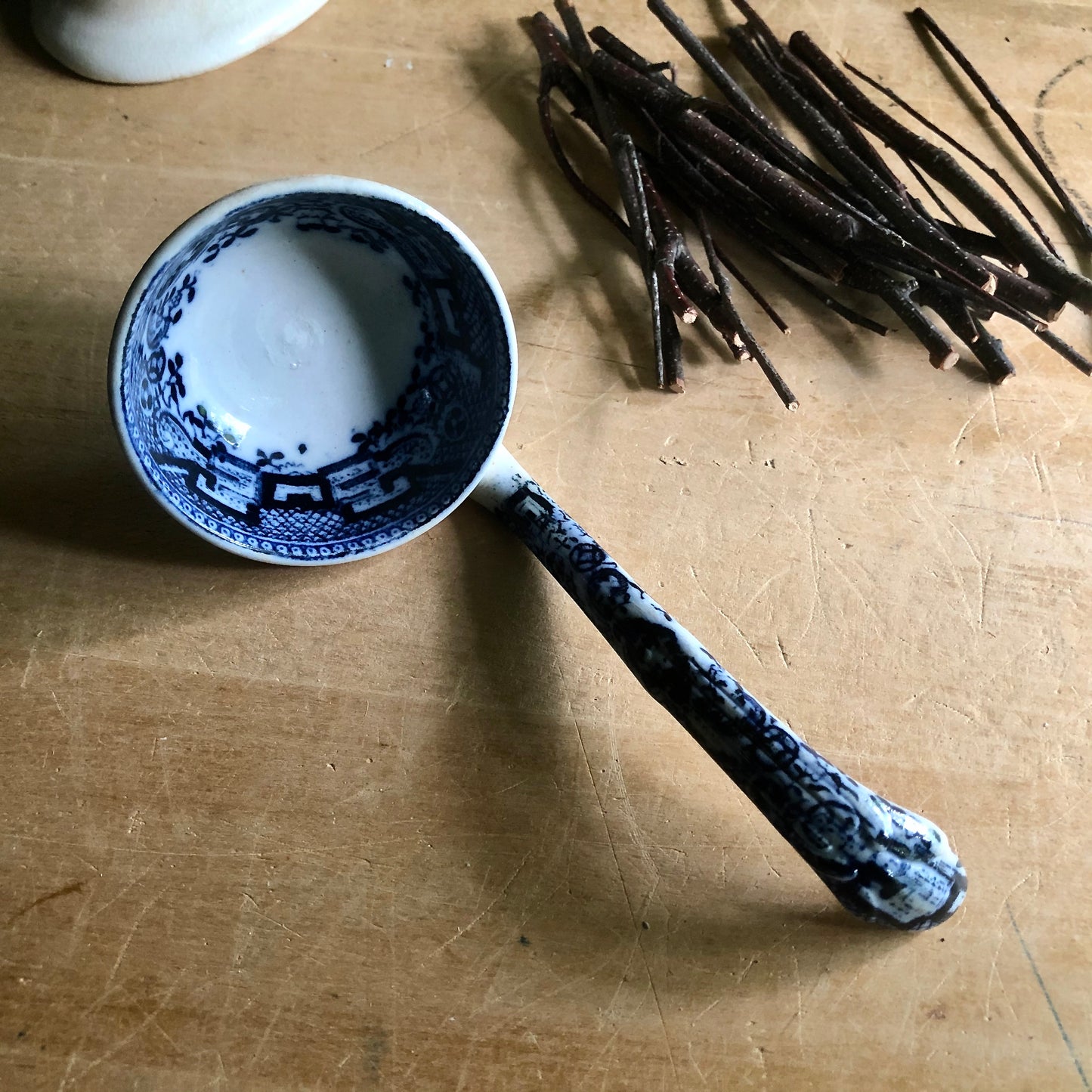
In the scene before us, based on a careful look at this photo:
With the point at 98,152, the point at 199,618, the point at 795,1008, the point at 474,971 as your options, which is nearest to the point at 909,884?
the point at 795,1008

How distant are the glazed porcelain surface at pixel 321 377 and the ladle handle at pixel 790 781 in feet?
0.47

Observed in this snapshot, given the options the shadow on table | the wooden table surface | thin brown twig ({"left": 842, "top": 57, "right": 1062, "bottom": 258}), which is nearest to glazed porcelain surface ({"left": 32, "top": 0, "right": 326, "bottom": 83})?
the wooden table surface

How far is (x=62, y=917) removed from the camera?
0.60m

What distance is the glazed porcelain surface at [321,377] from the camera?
62 centimetres

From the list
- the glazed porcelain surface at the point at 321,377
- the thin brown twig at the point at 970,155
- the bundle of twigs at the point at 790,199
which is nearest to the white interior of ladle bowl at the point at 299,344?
the glazed porcelain surface at the point at 321,377

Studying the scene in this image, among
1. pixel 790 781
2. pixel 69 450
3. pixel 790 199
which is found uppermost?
pixel 790 199

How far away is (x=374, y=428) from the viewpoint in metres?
0.69

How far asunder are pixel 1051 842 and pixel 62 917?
2.15ft

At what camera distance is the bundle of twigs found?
69 centimetres

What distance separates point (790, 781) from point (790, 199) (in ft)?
1.40

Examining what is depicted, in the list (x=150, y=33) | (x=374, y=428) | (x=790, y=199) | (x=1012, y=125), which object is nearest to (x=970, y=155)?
(x=1012, y=125)

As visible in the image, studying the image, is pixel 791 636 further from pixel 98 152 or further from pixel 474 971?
pixel 98 152

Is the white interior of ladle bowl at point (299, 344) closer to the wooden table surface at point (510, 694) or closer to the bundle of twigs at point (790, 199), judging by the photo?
the wooden table surface at point (510, 694)

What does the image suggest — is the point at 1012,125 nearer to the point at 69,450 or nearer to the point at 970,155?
the point at 970,155
